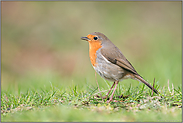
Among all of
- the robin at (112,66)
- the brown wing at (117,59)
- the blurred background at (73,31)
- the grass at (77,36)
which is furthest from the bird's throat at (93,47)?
the blurred background at (73,31)

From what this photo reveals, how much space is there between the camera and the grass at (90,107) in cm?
324

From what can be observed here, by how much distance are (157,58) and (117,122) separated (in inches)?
246

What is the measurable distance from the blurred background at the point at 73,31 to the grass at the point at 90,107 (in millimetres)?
5698

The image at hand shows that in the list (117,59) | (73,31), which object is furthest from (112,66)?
(73,31)

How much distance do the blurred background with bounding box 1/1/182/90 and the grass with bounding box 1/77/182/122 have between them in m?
5.70

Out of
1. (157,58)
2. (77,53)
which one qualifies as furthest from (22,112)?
(77,53)

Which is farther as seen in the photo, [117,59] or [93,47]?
[93,47]

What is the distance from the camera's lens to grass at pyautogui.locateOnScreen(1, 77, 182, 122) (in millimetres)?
3238

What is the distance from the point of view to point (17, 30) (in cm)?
1138

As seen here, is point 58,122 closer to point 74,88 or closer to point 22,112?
point 22,112

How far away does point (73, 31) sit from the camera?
454 inches

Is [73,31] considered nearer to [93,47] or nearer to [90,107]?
[93,47]

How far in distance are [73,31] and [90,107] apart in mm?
8146

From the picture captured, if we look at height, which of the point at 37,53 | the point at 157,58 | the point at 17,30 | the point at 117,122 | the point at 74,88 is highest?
the point at 17,30
